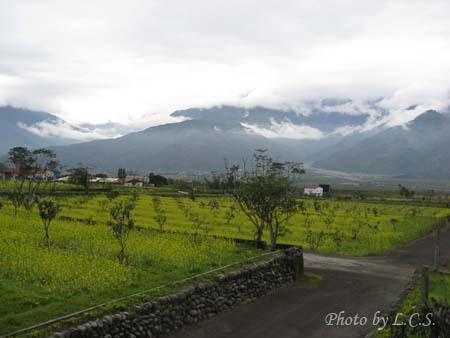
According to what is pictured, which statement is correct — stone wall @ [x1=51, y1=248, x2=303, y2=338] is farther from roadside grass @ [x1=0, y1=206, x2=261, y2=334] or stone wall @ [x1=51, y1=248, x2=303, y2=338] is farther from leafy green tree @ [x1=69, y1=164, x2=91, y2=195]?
leafy green tree @ [x1=69, y1=164, x2=91, y2=195]

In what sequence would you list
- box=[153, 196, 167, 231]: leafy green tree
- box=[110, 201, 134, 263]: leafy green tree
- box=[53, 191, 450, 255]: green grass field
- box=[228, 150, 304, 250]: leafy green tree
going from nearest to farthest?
1. box=[110, 201, 134, 263]: leafy green tree
2. box=[228, 150, 304, 250]: leafy green tree
3. box=[53, 191, 450, 255]: green grass field
4. box=[153, 196, 167, 231]: leafy green tree

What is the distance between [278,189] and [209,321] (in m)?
10.1

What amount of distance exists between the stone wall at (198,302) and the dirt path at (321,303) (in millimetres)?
362

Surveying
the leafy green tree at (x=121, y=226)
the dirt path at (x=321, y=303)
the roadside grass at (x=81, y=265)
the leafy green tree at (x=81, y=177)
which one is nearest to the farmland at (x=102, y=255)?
the roadside grass at (x=81, y=265)

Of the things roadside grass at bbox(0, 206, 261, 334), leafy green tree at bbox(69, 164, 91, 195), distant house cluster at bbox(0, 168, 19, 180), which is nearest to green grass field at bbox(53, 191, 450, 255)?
roadside grass at bbox(0, 206, 261, 334)

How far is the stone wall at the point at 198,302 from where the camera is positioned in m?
12.4

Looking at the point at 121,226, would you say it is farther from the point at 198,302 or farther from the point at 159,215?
the point at 159,215

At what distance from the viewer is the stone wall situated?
12.4 meters

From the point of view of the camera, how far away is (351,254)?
29391mm

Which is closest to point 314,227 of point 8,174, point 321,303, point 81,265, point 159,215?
point 159,215

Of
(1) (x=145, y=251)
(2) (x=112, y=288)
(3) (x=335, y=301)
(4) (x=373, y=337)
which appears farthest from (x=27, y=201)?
(4) (x=373, y=337)

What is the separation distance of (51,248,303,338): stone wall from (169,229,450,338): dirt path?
36 cm

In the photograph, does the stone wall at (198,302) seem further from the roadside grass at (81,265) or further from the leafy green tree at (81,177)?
the leafy green tree at (81,177)

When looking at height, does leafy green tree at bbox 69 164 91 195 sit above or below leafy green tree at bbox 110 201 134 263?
above
